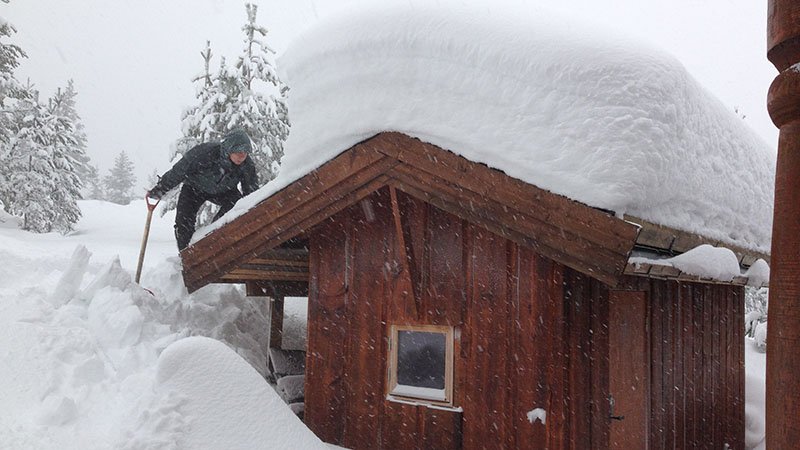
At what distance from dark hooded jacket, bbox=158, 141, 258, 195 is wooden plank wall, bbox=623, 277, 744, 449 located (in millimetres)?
5015

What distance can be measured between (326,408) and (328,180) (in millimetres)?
2315

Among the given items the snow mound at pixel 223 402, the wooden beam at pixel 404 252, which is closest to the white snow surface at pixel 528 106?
the wooden beam at pixel 404 252

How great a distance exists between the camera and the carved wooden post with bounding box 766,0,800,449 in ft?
4.16

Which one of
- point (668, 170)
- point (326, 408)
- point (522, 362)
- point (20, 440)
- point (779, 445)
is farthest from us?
point (326, 408)

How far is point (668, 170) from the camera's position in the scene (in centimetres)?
407

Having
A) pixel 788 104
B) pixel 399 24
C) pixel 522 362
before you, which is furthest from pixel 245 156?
pixel 788 104

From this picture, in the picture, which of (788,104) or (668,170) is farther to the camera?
(668,170)

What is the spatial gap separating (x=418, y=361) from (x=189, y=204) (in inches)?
153

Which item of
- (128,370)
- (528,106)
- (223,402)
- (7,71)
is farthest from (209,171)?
(7,71)

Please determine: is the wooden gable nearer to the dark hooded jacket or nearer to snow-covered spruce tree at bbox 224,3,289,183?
the dark hooded jacket

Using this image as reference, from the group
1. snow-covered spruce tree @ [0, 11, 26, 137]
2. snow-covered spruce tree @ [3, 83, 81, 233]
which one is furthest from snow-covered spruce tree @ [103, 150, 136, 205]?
snow-covered spruce tree @ [0, 11, 26, 137]

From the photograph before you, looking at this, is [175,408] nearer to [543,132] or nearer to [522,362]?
[522,362]

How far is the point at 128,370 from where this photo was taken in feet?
19.3

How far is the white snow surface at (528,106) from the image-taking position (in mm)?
3904
